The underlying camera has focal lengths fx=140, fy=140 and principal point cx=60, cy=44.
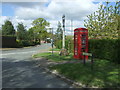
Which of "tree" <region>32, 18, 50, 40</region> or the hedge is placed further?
"tree" <region>32, 18, 50, 40</region>

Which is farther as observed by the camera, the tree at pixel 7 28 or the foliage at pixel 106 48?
the tree at pixel 7 28

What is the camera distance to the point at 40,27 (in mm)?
75625

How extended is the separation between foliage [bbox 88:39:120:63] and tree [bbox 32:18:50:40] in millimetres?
63073

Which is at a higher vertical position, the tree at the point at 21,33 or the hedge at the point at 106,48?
the tree at the point at 21,33

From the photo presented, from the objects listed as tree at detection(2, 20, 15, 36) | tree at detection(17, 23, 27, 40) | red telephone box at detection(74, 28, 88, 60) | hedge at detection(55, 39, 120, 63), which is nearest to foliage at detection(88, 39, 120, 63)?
hedge at detection(55, 39, 120, 63)

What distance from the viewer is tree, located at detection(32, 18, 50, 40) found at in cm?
7484

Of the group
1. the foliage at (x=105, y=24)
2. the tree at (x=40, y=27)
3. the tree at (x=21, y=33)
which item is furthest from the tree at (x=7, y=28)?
the foliage at (x=105, y=24)

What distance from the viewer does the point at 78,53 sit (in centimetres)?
1235

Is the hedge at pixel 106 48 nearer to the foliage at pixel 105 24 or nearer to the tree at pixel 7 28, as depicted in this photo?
the foliage at pixel 105 24

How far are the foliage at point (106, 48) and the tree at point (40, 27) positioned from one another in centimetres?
6307

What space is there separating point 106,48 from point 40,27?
66.7 meters

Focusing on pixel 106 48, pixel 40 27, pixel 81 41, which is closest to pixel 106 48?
pixel 106 48

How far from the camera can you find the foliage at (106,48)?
32.2 feet

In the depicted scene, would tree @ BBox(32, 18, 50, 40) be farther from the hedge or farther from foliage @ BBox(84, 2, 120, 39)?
the hedge
